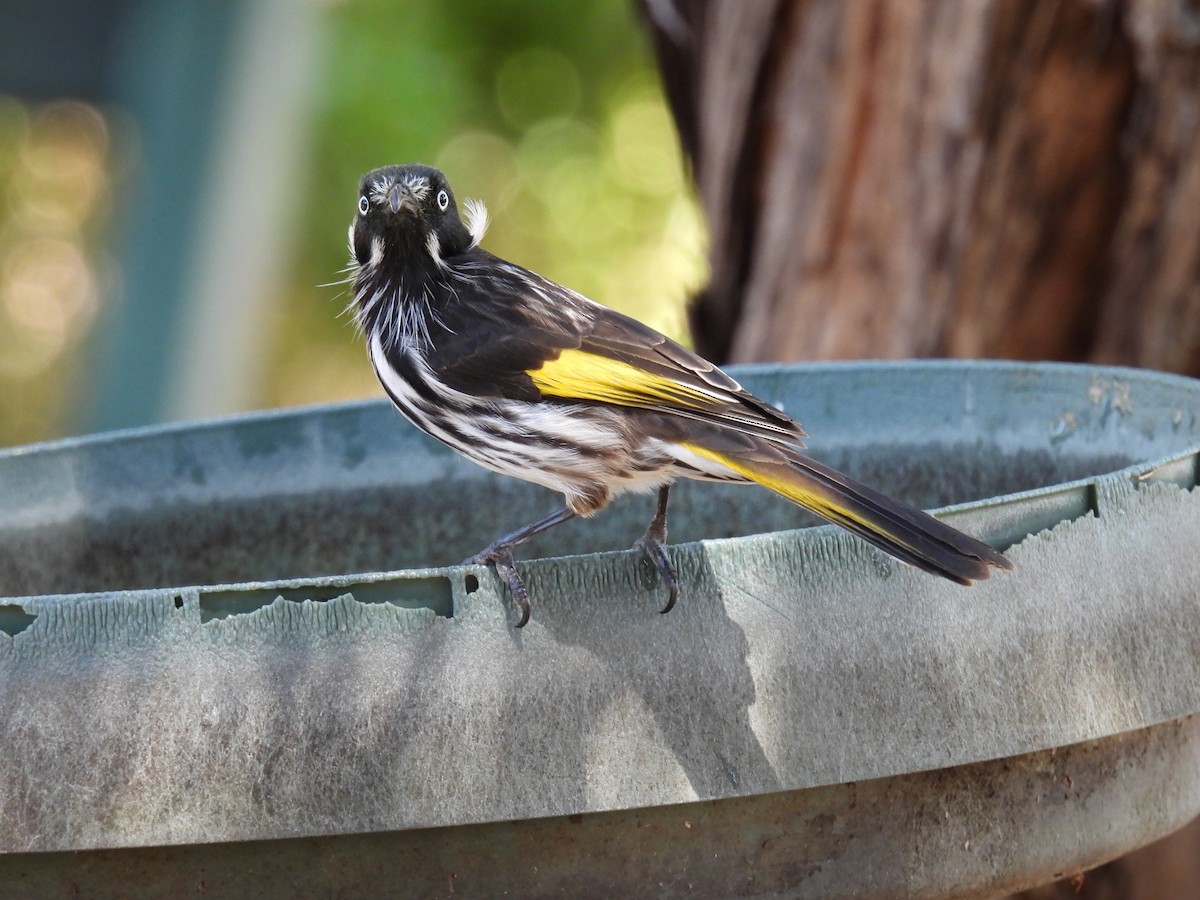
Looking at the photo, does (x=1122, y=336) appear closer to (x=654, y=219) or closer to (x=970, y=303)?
(x=970, y=303)

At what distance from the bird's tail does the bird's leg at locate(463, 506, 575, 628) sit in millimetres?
340

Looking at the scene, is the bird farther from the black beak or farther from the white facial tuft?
the white facial tuft

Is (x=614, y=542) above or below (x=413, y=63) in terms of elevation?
below

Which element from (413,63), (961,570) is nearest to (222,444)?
(961,570)

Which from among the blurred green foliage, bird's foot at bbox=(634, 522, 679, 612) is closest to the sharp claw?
bird's foot at bbox=(634, 522, 679, 612)

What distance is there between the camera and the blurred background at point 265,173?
584 cm

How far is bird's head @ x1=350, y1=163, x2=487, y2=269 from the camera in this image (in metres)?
3.09

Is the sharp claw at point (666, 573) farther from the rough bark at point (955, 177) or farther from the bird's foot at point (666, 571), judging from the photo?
the rough bark at point (955, 177)

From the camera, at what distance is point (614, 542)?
11.3 feet

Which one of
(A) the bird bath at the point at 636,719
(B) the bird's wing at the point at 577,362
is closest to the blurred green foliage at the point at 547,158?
(B) the bird's wing at the point at 577,362

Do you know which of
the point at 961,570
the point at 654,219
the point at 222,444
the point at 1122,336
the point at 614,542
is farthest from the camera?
the point at 654,219

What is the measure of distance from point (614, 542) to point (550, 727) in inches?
68.1

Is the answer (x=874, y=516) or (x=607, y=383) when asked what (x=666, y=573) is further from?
(x=607, y=383)

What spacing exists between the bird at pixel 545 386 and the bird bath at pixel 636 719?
46 cm
